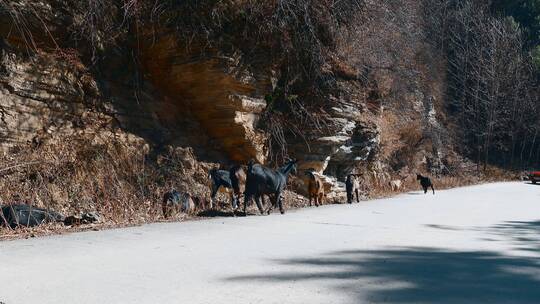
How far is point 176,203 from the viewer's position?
1132 cm

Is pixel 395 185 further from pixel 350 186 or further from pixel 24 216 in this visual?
pixel 24 216

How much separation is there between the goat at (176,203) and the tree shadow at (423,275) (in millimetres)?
5585

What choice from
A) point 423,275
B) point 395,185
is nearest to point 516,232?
point 423,275

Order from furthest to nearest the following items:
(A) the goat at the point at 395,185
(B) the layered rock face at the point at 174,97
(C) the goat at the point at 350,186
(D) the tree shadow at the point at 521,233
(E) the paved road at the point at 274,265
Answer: (A) the goat at the point at 395,185 → (C) the goat at the point at 350,186 → (B) the layered rock face at the point at 174,97 → (D) the tree shadow at the point at 521,233 → (E) the paved road at the point at 274,265

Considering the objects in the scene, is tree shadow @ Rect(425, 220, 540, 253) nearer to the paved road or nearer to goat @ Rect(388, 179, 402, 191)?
the paved road

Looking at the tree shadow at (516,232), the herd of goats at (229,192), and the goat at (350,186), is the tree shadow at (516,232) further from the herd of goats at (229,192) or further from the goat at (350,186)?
the goat at (350,186)

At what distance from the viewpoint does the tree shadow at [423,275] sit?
4.45 meters

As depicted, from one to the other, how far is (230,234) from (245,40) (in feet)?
29.1

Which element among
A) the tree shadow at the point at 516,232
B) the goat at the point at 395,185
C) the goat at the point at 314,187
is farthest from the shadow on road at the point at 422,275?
the goat at the point at 395,185

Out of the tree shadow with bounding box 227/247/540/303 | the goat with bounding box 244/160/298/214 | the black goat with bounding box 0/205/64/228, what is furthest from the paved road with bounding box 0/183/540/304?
the goat with bounding box 244/160/298/214

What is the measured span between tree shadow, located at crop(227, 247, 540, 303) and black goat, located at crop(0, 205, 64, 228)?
17.9 feet

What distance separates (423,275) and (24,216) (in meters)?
7.38

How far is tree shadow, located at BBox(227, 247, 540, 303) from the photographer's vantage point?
175 inches

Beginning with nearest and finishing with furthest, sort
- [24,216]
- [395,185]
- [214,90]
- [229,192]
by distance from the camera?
1. [24,216]
2. [229,192]
3. [214,90]
4. [395,185]
